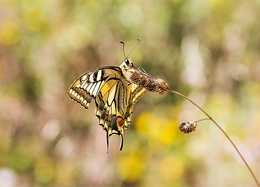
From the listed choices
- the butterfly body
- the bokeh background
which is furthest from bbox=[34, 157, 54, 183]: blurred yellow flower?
the butterfly body

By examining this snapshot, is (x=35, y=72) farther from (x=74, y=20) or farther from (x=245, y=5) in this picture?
(x=245, y=5)

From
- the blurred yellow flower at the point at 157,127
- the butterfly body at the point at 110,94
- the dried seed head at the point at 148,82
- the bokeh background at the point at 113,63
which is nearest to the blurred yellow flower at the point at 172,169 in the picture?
the bokeh background at the point at 113,63

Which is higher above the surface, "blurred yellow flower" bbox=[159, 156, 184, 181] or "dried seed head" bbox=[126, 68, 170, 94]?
"blurred yellow flower" bbox=[159, 156, 184, 181]

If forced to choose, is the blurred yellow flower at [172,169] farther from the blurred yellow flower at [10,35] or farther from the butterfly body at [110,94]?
the blurred yellow flower at [10,35]

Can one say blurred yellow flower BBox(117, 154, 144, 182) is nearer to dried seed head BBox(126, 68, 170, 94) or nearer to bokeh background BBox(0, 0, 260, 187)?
bokeh background BBox(0, 0, 260, 187)

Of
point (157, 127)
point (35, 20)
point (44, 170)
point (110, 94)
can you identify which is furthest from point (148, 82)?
point (35, 20)
